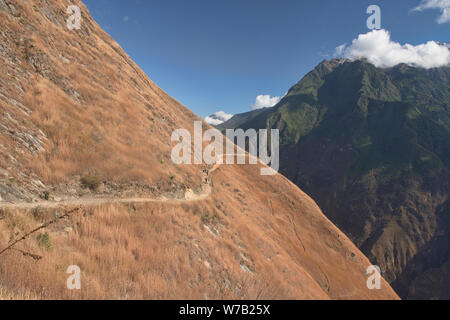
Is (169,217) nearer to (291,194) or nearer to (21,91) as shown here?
(21,91)

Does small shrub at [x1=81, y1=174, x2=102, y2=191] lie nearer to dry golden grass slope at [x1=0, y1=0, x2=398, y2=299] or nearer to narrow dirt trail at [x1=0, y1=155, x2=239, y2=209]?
dry golden grass slope at [x1=0, y1=0, x2=398, y2=299]

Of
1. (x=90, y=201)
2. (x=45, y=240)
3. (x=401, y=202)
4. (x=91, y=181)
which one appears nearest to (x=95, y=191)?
(x=91, y=181)

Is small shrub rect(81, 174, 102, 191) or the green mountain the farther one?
the green mountain

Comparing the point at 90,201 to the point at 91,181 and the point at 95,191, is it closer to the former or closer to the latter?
the point at 95,191

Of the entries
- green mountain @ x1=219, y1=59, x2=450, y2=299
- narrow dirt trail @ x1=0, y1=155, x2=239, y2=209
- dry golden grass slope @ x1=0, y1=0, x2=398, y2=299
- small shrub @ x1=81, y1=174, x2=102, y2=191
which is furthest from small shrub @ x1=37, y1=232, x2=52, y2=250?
green mountain @ x1=219, y1=59, x2=450, y2=299

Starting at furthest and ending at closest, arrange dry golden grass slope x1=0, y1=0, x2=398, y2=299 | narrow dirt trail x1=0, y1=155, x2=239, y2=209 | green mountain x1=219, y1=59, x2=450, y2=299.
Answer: green mountain x1=219, y1=59, x2=450, y2=299 < narrow dirt trail x1=0, y1=155, x2=239, y2=209 < dry golden grass slope x1=0, y1=0, x2=398, y2=299

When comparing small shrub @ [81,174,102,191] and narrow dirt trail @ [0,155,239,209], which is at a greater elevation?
small shrub @ [81,174,102,191]
